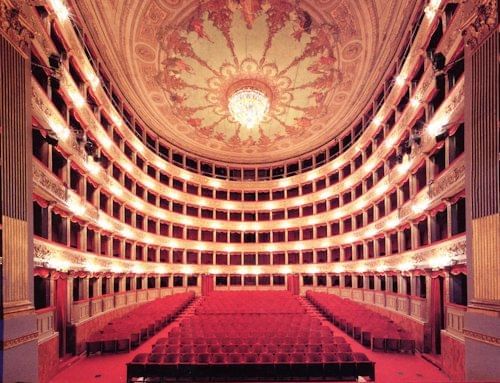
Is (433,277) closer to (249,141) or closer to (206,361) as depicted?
(206,361)

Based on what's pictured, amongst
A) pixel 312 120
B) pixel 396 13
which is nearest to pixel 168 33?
pixel 396 13

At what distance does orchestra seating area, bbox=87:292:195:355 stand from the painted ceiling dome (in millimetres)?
10409

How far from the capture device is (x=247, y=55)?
16297 mm

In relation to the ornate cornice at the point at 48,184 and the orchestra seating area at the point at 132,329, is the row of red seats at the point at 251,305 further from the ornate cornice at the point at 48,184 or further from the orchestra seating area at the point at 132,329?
the ornate cornice at the point at 48,184

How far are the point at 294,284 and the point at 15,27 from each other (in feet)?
71.6

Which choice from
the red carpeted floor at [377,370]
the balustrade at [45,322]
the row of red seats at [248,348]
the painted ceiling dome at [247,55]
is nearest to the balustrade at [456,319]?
the red carpeted floor at [377,370]

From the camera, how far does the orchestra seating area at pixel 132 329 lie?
10898 mm

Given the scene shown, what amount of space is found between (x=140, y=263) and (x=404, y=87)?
1524cm

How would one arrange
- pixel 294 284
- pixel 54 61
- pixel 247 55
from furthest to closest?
1. pixel 294 284
2. pixel 247 55
3. pixel 54 61

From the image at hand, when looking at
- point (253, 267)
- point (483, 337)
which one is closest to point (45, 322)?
point (483, 337)

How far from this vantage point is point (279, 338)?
32.0 feet

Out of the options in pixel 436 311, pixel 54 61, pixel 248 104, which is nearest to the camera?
pixel 54 61

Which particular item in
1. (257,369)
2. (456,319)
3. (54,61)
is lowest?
(257,369)

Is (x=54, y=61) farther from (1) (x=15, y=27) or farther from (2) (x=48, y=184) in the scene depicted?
(2) (x=48, y=184)
